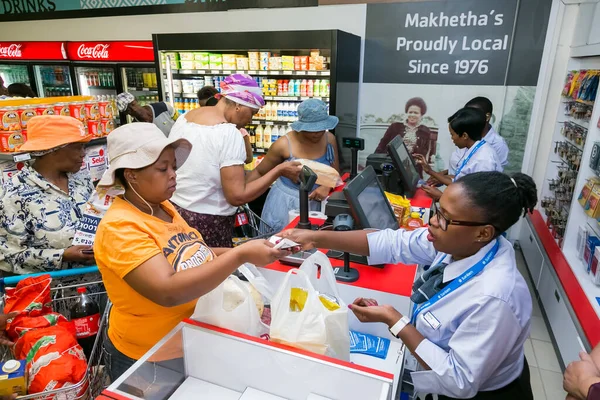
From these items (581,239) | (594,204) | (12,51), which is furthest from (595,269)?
(12,51)

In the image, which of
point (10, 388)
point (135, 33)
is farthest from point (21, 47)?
point (10, 388)

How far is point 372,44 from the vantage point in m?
5.20

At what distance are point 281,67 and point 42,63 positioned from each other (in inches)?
199

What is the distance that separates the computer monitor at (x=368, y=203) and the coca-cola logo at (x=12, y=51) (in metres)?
8.20

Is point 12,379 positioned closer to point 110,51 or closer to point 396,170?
point 396,170

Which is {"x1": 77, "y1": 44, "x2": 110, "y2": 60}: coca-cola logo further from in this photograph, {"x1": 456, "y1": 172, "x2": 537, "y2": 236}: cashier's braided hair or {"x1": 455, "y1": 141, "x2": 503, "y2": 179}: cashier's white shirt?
{"x1": 456, "y1": 172, "x2": 537, "y2": 236}: cashier's braided hair

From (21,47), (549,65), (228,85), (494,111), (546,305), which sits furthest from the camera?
(21,47)

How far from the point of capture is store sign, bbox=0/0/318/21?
6082 millimetres

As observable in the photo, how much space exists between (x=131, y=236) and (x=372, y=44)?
4628 mm

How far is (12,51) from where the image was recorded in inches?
299

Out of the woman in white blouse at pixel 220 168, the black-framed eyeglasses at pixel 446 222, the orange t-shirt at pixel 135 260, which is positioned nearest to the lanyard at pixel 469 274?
the black-framed eyeglasses at pixel 446 222

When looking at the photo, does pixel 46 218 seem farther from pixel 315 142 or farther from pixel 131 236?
pixel 315 142

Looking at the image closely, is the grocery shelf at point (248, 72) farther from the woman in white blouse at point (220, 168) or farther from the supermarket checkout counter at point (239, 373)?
the supermarket checkout counter at point (239, 373)

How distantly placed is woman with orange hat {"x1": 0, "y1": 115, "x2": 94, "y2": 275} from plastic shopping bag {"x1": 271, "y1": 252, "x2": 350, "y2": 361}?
147 cm
